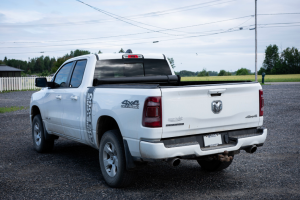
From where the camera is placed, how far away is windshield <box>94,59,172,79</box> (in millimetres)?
5758

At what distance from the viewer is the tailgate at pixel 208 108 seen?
408 centimetres

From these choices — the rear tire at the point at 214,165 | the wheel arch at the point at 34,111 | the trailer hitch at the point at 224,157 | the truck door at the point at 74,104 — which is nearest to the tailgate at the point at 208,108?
the trailer hitch at the point at 224,157

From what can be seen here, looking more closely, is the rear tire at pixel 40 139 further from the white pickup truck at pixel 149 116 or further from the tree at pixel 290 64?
the tree at pixel 290 64

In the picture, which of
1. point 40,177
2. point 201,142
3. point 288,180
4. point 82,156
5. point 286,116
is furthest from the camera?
point 286,116

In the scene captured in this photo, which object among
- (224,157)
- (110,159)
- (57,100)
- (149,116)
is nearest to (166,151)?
(149,116)

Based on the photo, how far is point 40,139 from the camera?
7.29 m

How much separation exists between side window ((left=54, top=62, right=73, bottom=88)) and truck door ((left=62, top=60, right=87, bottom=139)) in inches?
11.0

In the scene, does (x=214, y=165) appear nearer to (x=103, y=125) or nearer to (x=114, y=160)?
(x=114, y=160)

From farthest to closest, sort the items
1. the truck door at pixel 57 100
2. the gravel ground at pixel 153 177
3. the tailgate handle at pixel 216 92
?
the truck door at pixel 57 100
the gravel ground at pixel 153 177
the tailgate handle at pixel 216 92

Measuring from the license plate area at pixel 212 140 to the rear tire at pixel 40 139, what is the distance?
4.03 meters

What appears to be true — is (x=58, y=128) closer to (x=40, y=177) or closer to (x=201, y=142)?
(x=40, y=177)

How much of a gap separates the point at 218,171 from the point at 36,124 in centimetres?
416

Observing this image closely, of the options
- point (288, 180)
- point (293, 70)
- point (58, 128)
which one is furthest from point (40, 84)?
point (293, 70)

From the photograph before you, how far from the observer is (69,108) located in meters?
5.93
